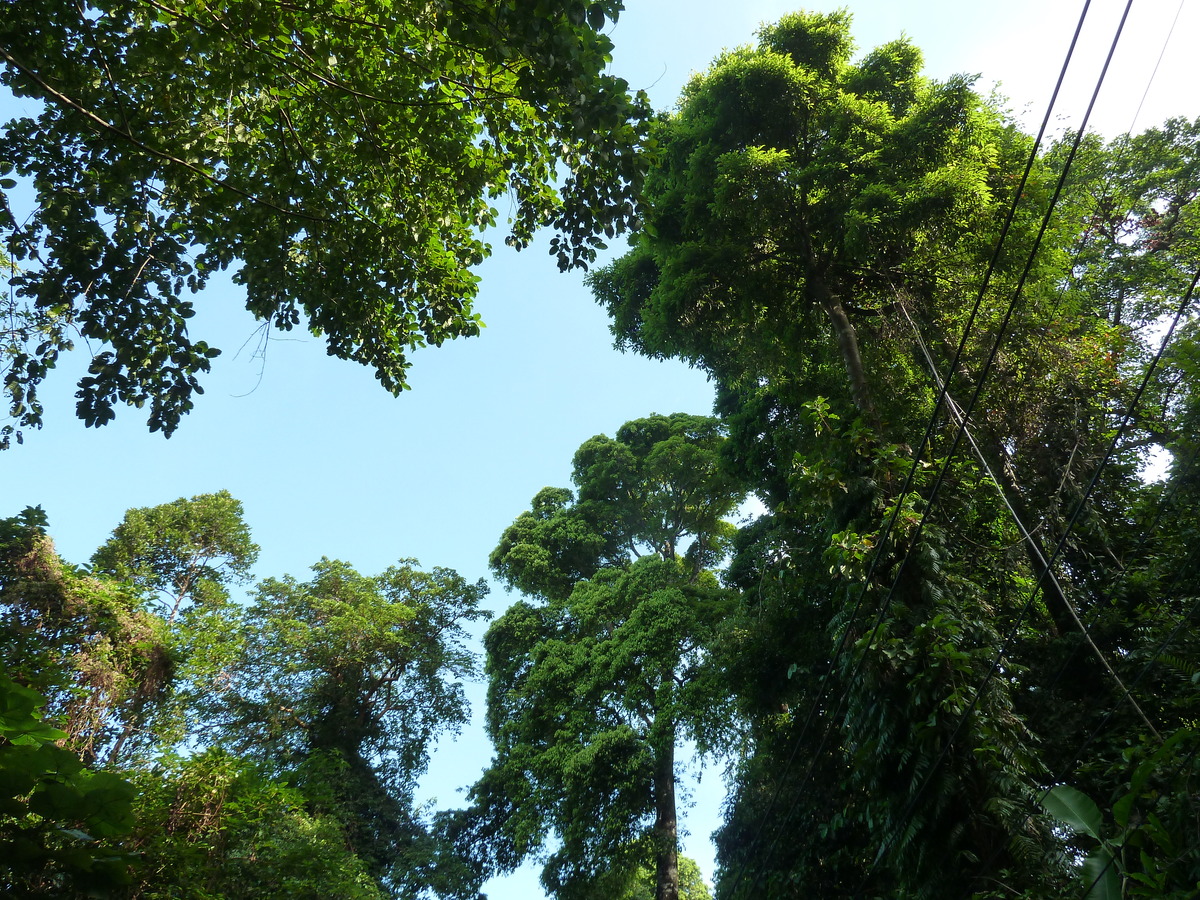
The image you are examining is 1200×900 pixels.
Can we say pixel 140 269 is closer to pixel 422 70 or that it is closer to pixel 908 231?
pixel 422 70

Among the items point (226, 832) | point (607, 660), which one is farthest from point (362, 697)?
point (226, 832)

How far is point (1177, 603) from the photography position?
5.89m

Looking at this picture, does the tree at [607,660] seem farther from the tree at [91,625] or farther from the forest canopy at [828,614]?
the tree at [91,625]

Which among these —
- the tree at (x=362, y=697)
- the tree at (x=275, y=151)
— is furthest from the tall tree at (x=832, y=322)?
the tree at (x=362, y=697)

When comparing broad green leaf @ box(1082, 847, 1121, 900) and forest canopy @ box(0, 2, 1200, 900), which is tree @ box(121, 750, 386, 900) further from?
broad green leaf @ box(1082, 847, 1121, 900)

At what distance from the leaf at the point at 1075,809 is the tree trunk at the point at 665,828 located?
960cm

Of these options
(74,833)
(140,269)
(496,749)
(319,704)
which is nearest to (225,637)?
(319,704)

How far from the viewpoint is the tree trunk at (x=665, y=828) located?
12.0 metres

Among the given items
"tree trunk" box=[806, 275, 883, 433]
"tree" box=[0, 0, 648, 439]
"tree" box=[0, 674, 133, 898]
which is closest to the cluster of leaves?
"tree" box=[0, 674, 133, 898]

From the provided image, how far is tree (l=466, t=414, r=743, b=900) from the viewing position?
→ 12297mm

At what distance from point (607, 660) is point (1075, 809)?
1094 centimetres

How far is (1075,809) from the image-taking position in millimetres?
2895

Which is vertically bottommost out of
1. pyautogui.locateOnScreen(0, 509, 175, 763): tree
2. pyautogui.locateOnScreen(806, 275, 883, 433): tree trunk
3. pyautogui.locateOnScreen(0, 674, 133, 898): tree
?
pyautogui.locateOnScreen(0, 674, 133, 898): tree

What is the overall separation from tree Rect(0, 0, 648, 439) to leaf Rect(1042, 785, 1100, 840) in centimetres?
353
